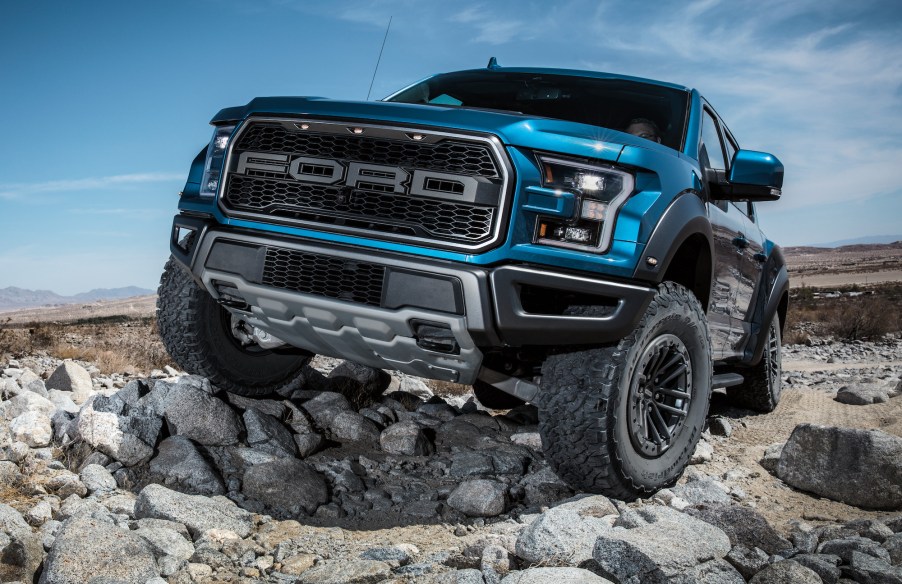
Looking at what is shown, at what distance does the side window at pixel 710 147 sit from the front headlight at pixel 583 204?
1364 mm

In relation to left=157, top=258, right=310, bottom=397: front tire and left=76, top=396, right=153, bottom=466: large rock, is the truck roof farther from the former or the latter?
left=76, top=396, right=153, bottom=466: large rock

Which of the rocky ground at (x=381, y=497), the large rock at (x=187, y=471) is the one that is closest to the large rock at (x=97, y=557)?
the rocky ground at (x=381, y=497)

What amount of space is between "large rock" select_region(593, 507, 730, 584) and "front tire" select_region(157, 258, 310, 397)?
2614 mm

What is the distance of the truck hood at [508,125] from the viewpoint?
336 cm

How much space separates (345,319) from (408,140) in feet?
2.71

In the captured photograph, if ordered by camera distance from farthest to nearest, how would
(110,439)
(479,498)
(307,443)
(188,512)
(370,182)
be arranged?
(307,443) → (110,439) → (479,498) → (370,182) → (188,512)

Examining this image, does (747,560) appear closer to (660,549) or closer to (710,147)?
(660,549)

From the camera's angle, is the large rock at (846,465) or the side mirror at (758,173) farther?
the side mirror at (758,173)

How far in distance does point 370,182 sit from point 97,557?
1.79 m

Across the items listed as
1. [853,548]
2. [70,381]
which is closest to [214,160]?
[70,381]

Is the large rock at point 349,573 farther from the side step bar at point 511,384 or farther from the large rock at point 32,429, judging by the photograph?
the large rock at point 32,429

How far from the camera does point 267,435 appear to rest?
453 centimetres

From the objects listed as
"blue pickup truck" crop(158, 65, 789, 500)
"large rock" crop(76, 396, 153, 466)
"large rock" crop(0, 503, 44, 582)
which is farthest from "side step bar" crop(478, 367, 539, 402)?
"large rock" crop(0, 503, 44, 582)

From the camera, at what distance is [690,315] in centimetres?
399
